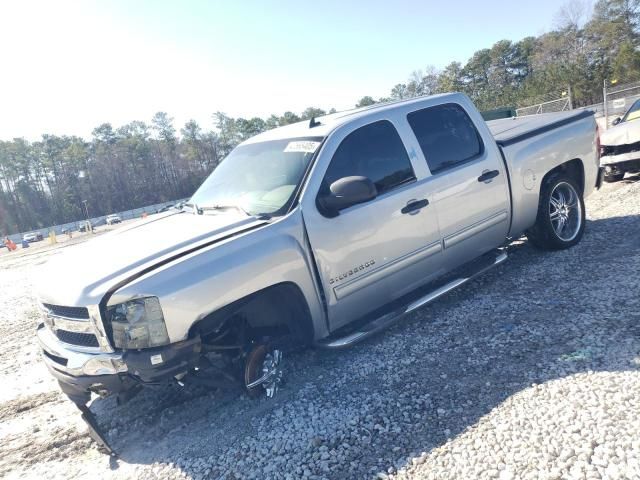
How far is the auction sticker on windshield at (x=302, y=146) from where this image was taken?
3.72 m

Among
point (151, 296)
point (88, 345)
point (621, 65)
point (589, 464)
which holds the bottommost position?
point (589, 464)

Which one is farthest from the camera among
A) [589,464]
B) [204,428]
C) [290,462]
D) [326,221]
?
[326,221]

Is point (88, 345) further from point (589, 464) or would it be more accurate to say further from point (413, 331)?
point (589, 464)

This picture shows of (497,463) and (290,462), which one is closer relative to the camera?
(497,463)

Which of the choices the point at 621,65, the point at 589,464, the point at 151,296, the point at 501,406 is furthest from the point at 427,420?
the point at 621,65

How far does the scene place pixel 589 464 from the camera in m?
2.23

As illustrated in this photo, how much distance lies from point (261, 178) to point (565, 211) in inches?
153

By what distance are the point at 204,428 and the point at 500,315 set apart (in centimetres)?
271

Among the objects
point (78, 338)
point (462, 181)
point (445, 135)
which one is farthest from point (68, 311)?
point (445, 135)

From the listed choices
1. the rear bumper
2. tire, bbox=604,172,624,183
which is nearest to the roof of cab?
the rear bumper

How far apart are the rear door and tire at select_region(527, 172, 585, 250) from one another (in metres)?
0.76

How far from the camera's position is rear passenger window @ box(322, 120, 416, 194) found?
373 cm

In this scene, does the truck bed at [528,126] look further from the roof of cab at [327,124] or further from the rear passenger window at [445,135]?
the roof of cab at [327,124]

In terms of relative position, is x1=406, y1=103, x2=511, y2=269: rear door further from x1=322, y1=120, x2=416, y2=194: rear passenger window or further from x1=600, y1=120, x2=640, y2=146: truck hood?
x1=600, y1=120, x2=640, y2=146: truck hood
